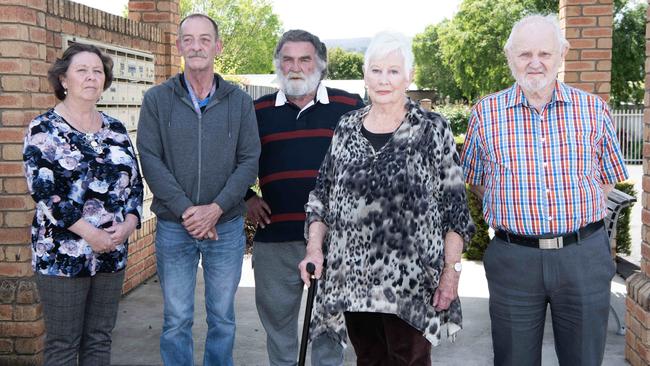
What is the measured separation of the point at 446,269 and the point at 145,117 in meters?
1.76

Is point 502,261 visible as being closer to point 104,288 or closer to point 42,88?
point 104,288

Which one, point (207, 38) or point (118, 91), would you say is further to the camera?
point (118, 91)

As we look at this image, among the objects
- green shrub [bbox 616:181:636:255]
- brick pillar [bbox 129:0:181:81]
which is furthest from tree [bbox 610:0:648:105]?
brick pillar [bbox 129:0:181:81]

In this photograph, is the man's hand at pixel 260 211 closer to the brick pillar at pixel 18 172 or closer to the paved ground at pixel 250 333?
the paved ground at pixel 250 333

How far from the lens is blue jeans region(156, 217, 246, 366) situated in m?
3.72

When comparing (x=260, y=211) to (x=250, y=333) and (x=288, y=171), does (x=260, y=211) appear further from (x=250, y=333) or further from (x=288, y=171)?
(x=250, y=333)

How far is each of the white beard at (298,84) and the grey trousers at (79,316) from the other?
1.25 m

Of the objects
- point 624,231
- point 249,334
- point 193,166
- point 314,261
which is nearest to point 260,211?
point 193,166

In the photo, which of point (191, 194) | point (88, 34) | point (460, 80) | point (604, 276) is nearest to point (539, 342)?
point (604, 276)

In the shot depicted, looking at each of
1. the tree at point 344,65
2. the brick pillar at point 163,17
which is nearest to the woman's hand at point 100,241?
the brick pillar at point 163,17

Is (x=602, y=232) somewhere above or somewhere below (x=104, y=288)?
above

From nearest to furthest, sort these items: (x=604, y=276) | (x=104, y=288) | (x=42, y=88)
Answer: (x=604, y=276) < (x=104, y=288) < (x=42, y=88)

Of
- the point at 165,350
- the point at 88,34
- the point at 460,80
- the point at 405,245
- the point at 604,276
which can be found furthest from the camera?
the point at 460,80

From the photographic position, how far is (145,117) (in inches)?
145
